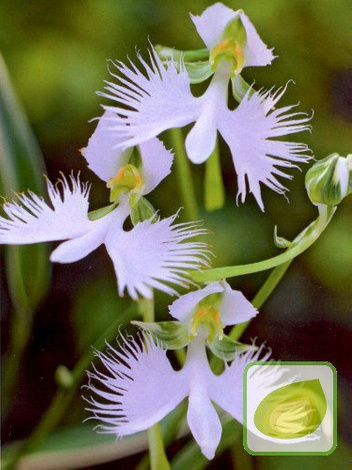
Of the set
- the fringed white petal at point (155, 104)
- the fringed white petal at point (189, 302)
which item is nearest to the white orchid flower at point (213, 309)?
the fringed white petal at point (189, 302)

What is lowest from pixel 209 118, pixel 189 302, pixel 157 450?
pixel 157 450

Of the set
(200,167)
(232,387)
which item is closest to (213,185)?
(200,167)

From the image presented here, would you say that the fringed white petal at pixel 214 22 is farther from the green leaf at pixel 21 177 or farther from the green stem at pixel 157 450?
the green stem at pixel 157 450

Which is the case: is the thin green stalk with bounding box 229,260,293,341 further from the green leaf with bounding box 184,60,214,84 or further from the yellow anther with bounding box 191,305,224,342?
the green leaf with bounding box 184,60,214,84

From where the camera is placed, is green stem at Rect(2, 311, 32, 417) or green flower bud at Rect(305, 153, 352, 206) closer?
green flower bud at Rect(305, 153, 352, 206)

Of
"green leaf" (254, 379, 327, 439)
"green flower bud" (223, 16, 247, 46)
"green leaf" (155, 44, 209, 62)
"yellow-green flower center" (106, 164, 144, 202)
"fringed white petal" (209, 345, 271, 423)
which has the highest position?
"green flower bud" (223, 16, 247, 46)

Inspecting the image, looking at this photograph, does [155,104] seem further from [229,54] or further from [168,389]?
[168,389]

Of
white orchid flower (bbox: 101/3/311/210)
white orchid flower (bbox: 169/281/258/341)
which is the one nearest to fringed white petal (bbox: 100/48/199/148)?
white orchid flower (bbox: 101/3/311/210)
